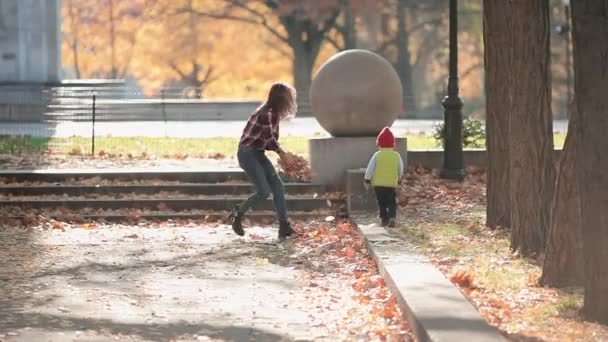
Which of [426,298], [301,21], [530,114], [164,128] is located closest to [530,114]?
[530,114]

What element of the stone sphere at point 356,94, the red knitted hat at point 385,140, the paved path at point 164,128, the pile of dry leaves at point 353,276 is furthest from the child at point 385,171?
the paved path at point 164,128

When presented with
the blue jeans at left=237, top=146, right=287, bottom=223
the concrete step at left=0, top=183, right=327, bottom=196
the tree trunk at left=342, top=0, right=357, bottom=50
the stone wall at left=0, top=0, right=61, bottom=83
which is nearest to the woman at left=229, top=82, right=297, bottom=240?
the blue jeans at left=237, top=146, right=287, bottom=223

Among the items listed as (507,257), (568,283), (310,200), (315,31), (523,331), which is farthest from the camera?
(315,31)

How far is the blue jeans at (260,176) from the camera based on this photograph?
46.0ft

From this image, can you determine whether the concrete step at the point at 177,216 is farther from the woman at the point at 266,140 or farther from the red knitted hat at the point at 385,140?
the red knitted hat at the point at 385,140

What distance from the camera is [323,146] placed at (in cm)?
1764

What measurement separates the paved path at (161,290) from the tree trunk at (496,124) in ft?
7.64

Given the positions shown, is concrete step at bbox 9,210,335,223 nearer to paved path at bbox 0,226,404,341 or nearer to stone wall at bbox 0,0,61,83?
paved path at bbox 0,226,404,341

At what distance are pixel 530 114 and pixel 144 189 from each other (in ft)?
23.7

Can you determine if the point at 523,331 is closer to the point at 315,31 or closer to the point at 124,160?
the point at 124,160

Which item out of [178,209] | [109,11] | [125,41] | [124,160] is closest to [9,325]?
[178,209]

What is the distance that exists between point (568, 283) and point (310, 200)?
7.50 m

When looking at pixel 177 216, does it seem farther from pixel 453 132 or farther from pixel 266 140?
pixel 453 132

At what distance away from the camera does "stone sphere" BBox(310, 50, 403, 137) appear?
17547 millimetres
